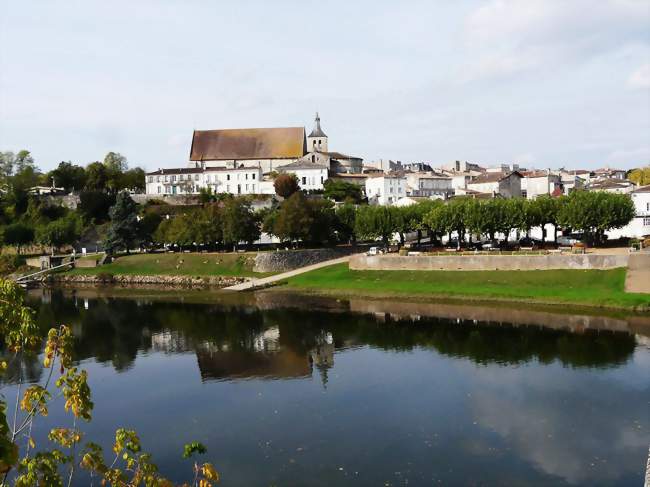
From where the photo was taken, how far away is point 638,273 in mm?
49844

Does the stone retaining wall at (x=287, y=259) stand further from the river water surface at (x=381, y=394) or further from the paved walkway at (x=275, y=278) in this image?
the river water surface at (x=381, y=394)

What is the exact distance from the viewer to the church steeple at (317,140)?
125125mm

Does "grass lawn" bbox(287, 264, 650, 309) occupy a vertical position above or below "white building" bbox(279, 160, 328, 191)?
below

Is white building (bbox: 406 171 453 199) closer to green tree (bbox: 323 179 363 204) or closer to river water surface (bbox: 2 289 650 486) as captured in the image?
green tree (bbox: 323 179 363 204)

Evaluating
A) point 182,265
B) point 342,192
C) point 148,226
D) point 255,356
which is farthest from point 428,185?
point 255,356

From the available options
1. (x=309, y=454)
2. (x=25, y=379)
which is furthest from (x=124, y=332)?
(x=309, y=454)

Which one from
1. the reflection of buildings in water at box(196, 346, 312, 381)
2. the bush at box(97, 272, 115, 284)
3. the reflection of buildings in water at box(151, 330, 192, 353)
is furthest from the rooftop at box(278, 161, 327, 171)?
the reflection of buildings in water at box(196, 346, 312, 381)

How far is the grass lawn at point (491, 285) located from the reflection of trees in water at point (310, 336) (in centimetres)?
871

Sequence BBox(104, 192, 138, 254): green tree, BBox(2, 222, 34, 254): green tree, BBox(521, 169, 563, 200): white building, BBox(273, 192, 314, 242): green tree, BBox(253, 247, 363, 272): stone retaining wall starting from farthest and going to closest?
BBox(521, 169, 563, 200): white building
BBox(2, 222, 34, 254): green tree
BBox(104, 192, 138, 254): green tree
BBox(273, 192, 314, 242): green tree
BBox(253, 247, 363, 272): stone retaining wall

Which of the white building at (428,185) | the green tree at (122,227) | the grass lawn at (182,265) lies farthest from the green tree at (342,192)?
the green tree at (122,227)

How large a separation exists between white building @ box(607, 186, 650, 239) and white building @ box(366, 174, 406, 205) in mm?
36127

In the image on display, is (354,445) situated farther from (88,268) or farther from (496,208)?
(88,268)

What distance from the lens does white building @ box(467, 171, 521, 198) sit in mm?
106875

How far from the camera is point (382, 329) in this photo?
4356cm
